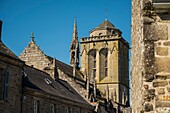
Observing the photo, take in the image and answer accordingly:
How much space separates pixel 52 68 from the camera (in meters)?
43.9

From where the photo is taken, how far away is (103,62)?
265 feet

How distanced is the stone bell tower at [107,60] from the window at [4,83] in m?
51.3

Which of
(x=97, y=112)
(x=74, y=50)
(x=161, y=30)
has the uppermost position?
(x=74, y=50)

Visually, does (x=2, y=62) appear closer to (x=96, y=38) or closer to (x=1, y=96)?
(x=1, y=96)

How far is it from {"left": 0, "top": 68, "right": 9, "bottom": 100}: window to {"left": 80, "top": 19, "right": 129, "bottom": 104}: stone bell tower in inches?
2021

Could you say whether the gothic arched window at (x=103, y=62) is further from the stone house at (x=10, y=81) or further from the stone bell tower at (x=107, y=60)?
the stone house at (x=10, y=81)

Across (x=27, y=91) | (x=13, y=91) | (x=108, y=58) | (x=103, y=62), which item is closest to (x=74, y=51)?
(x=103, y=62)

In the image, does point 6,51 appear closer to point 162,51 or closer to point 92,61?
point 162,51

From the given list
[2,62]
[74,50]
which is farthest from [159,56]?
[74,50]

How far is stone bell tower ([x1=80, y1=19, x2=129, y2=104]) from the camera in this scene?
Result: 78.6m

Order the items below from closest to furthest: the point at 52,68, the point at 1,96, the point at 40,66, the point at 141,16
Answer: the point at 141,16 → the point at 1,96 → the point at 52,68 → the point at 40,66

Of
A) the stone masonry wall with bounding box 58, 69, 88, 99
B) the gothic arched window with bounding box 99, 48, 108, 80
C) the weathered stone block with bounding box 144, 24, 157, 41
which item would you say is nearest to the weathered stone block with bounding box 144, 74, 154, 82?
the weathered stone block with bounding box 144, 24, 157, 41

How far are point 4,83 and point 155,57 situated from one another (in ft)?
61.5

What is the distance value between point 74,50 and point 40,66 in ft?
94.4
